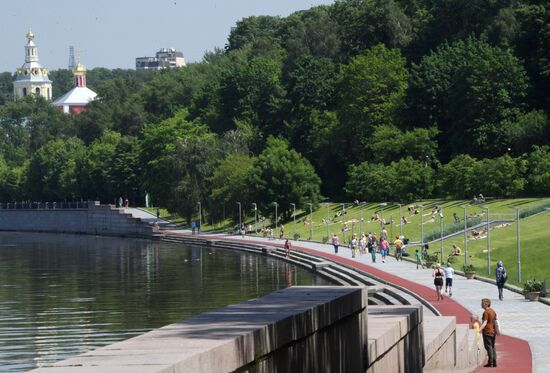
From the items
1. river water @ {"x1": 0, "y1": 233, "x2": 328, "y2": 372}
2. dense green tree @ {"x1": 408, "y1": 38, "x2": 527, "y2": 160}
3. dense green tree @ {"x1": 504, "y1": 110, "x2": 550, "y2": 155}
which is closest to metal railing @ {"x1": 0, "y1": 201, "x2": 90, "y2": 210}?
river water @ {"x1": 0, "y1": 233, "x2": 328, "y2": 372}

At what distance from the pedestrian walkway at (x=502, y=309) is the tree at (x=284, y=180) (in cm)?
3617

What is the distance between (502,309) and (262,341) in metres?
31.1

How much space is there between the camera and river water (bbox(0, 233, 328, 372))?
46625mm

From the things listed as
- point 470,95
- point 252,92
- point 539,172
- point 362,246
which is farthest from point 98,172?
point 362,246

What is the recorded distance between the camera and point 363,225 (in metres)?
93.8

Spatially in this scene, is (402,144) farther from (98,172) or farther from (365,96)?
(98,172)

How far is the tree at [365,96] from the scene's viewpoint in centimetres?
11288

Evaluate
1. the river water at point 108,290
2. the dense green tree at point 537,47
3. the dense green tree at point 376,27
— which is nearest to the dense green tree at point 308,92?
the dense green tree at point 376,27

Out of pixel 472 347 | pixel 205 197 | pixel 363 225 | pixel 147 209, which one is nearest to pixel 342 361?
pixel 472 347

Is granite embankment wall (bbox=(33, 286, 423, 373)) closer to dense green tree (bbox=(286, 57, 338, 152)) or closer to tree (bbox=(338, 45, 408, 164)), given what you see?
tree (bbox=(338, 45, 408, 164))

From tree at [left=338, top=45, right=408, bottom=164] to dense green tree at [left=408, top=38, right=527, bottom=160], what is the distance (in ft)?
15.9

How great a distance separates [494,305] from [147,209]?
11065cm

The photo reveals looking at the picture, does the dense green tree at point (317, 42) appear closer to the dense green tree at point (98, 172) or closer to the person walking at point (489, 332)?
the dense green tree at point (98, 172)

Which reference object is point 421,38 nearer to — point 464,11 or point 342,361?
point 464,11
